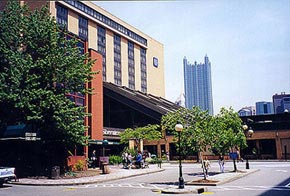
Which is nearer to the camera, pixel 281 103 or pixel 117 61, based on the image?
pixel 117 61

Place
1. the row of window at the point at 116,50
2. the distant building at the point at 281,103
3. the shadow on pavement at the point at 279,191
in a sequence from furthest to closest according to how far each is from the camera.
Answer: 1. the distant building at the point at 281,103
2. the row of window at the point at 116,50
3. the shadow on pavement at the point at 279,191

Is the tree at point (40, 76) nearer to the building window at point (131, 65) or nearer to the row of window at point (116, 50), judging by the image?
the row of window at point (116, 50)

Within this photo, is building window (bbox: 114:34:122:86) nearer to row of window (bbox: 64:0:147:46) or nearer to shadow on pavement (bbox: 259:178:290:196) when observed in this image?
row of window (bbox: 64:0:147:46)

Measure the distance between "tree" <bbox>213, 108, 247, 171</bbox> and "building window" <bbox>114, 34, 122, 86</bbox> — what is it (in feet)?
189

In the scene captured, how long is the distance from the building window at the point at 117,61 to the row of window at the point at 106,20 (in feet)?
8.40

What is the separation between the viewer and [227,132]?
25.2 m

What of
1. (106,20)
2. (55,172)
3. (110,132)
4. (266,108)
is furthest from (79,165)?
(266,108)

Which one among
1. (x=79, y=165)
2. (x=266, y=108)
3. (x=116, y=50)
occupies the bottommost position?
(x=79, y=165)

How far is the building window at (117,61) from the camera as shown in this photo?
276 ft

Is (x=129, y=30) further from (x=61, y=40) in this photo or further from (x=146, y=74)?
(x=61, y=40)

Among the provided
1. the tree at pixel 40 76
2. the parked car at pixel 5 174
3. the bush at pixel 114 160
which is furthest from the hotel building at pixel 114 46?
the parked car at pixel 5 174

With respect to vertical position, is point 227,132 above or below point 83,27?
below

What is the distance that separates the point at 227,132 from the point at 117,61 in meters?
62.5

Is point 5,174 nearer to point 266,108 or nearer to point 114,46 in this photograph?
point 114,46
